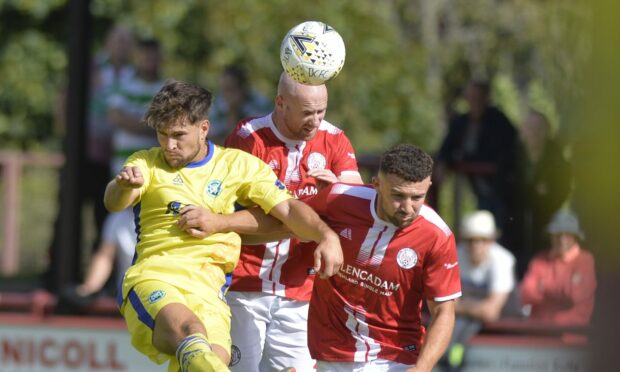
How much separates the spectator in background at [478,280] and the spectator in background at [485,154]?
73 cm

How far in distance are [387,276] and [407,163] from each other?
560 millimetres

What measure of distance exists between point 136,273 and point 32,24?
17.2 m

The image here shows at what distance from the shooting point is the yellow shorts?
4516 millimetres

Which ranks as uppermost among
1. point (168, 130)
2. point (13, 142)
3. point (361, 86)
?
point (168, 130)

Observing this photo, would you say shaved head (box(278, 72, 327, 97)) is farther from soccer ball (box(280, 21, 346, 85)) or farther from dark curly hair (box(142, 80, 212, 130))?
dark curly hair (box(142, 80, 212, 130))

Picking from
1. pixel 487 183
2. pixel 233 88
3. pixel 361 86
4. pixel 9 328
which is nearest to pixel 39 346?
pixel 9 328

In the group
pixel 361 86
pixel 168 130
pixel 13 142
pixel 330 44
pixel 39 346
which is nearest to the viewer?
pixel 168 130

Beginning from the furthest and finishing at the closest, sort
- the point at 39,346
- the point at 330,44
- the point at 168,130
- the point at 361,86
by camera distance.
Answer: the point at 361,86
the point at 39,346
the point at 330,44
the point at 168,130

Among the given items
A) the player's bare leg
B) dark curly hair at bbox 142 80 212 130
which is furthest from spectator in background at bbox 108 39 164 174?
the player's bare leg

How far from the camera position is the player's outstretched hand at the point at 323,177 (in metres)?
5.19

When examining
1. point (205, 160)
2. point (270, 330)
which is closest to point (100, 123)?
point (270, 330)

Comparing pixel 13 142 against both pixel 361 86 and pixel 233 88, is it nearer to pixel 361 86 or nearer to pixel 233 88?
pixel 361 86

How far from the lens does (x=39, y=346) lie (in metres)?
9.61

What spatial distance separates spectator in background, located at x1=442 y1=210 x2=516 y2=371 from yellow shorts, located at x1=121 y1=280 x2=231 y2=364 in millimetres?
4357
